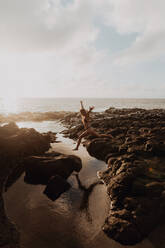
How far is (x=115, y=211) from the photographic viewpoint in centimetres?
438

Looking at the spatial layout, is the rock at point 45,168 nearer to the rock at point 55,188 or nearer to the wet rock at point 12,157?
the rock at point 55,188

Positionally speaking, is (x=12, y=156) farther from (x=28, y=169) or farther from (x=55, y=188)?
(x=55, y=188)

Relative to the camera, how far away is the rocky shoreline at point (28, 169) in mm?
4039

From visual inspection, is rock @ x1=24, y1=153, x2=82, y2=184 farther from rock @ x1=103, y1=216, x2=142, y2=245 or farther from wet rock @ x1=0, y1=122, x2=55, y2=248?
rock @ x1=103, y1=216, x2=142, y2=245

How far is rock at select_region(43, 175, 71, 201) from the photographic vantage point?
5.31 m

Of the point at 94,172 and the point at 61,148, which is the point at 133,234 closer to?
the point at 94,172

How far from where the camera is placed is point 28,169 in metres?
6.52

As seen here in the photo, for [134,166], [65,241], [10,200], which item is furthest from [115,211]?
[10,200]

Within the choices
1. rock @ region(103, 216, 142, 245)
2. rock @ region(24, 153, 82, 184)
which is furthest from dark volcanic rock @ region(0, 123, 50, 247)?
rock @ region(103, 216, 142, 245)

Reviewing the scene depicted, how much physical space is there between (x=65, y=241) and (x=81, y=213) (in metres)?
0.99

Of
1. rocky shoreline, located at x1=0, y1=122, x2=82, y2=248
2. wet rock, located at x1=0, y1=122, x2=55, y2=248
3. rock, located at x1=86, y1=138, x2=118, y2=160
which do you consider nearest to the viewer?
wet rock, located at x1=0, y1=122, x2=55, y2=248

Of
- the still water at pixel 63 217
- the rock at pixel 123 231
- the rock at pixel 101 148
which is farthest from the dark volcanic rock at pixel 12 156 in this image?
the rock at pixel 101 148

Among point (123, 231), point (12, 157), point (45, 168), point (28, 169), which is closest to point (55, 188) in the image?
point (45, 168)

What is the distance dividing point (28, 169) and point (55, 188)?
175cm
